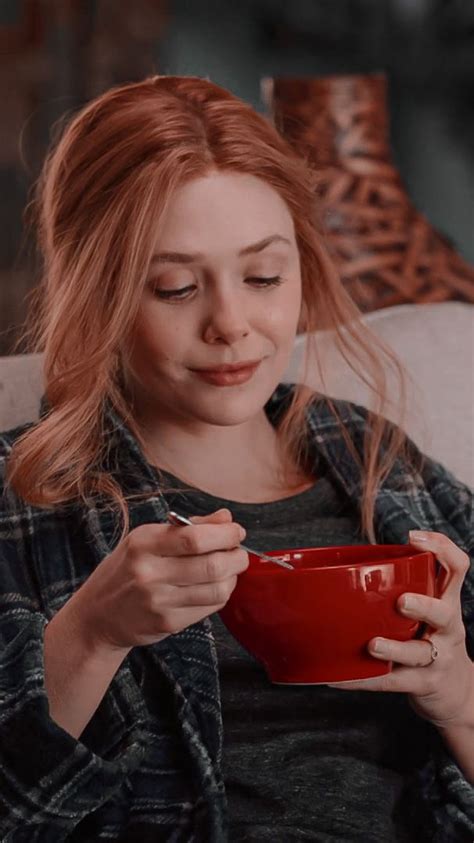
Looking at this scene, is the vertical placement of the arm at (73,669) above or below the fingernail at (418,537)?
below

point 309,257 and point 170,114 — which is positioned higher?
point 170,114

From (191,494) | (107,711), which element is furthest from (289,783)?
(191,494)

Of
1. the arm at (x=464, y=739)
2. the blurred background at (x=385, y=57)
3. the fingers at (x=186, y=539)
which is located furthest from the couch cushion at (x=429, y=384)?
the blurred background at (x=385, y=57)

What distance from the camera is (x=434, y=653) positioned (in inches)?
47.0

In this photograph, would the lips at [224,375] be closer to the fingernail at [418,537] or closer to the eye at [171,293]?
the eye at [171,293]

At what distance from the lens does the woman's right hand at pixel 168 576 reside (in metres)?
1.04

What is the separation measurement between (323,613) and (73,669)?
24cm

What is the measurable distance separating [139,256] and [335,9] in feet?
6.03

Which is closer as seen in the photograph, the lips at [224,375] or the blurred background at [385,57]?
the lips at [224,375]

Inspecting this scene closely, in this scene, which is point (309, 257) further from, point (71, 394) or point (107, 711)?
point (107, 711)

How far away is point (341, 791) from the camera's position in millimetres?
1329

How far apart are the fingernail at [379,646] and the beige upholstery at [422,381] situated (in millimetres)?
594

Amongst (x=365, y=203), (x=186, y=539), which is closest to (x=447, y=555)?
(x=186, y=539)

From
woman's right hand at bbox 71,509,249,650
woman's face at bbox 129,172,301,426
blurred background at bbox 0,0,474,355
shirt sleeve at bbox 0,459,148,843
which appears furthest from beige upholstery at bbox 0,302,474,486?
blurred background at bbox 0,0,474,355
